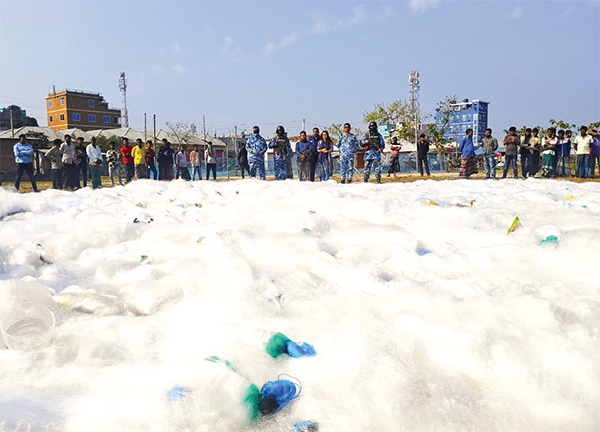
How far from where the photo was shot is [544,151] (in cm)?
1174

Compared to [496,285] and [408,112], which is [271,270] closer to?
[496,285]

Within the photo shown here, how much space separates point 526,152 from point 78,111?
6031 centimetres

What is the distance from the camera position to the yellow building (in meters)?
58.6

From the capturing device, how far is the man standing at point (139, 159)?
40.1 feet

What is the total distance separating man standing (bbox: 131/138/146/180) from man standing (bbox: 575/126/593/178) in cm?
1128

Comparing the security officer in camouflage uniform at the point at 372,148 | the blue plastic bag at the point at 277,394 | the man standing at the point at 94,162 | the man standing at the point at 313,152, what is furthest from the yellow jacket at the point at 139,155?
the blue plastic bag at the point at 277,394

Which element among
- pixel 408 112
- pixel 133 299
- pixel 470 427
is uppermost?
pixel 408 112

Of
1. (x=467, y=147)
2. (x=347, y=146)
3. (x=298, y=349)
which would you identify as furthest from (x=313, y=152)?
(x=298, y=349)

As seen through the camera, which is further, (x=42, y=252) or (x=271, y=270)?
(x=42, y=252)

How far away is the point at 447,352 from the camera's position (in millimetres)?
1610

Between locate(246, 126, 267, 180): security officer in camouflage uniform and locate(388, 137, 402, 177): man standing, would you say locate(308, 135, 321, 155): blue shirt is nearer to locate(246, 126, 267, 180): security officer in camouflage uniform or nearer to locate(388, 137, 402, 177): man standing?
locate(246, 126, 267, 180): security officer in camouflage uniform

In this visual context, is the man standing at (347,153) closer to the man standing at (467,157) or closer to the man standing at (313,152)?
the man standing at (313,152)

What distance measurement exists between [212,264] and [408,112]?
31.6 metres

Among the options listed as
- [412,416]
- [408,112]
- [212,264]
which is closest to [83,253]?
[212,264]
